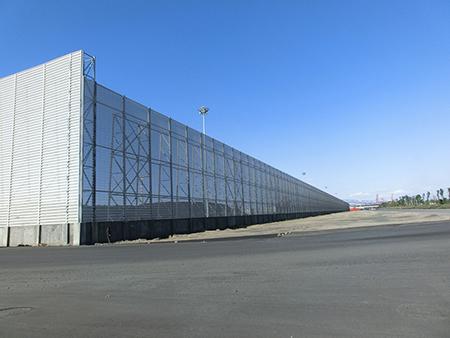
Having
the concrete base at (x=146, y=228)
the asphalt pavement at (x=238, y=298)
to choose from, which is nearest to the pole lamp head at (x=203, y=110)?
the concrete base at (x=146, y=228)

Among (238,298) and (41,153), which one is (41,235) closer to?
(41,153)

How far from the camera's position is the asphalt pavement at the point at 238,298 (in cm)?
651

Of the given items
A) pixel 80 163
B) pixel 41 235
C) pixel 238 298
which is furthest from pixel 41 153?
pixel 238 298

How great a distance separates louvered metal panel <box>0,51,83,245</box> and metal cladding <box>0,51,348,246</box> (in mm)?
68

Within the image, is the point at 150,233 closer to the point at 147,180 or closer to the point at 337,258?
the point at 147,180

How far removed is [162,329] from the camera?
658 cm

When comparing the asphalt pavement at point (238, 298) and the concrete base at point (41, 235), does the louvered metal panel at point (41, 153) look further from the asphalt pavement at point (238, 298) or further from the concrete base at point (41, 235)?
the asphalt pavement at point (238, 298)

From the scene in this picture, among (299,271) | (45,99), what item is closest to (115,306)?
(299,271)

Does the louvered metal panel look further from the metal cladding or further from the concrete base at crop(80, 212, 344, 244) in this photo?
the concrete base at crop(80, 212, 344, 244)

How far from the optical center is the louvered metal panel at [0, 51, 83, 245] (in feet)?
97.2

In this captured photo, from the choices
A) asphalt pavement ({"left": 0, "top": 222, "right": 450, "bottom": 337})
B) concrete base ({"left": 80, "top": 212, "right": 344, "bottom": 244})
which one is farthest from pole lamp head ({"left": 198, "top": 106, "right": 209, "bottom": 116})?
asphalt pavement ({"left": 0, "top": 222, "right": 450, "bottom": 337})

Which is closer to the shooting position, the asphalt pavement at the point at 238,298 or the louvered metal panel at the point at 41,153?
the asphalt pavement at the point at 238,298

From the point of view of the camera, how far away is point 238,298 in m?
8.66

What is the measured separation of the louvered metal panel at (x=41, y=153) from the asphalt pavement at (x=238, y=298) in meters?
15.2
